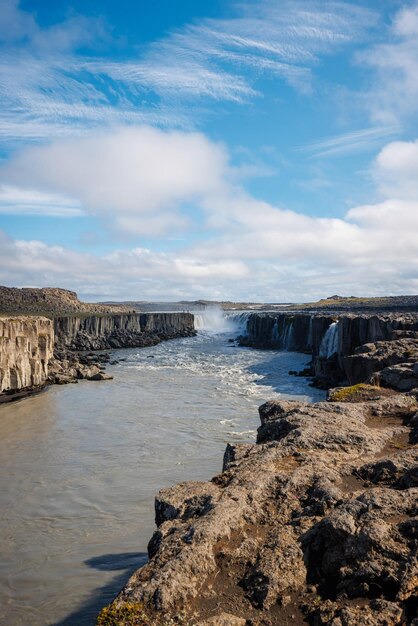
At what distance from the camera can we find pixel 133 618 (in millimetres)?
4875

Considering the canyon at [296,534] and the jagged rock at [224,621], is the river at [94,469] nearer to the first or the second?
the canyon at [296,534]

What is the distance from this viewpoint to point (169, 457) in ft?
66.8

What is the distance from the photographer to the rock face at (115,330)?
79831mm

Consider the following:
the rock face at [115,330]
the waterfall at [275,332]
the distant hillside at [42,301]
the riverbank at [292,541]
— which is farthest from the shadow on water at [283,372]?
the distant hillside at [42,301]

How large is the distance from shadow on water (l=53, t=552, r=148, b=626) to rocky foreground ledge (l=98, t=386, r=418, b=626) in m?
3.68

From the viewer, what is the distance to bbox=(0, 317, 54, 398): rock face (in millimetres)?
34844

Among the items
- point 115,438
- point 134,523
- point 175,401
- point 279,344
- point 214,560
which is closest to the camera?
point 214,560

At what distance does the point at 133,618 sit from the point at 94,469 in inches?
587

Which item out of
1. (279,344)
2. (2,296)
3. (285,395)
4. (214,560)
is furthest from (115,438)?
(2,296)

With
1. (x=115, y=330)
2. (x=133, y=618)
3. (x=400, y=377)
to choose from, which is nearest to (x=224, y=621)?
(x=133, y=618)

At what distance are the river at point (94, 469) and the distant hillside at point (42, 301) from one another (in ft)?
283

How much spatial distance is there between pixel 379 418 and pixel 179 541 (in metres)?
7.16

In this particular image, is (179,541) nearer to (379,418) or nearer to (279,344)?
(379,418)

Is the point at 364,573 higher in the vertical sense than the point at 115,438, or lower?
higher
